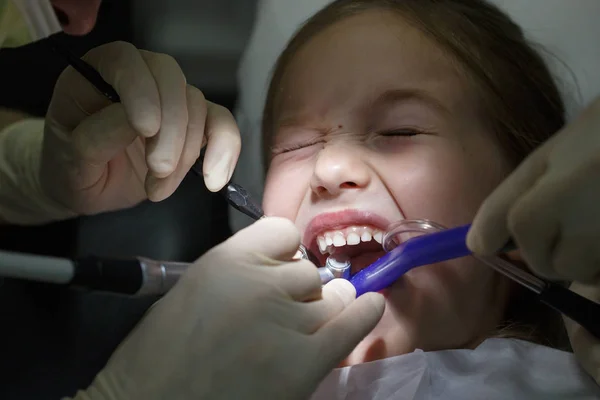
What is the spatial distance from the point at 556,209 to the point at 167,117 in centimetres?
68

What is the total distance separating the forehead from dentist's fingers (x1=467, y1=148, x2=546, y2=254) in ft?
1.43

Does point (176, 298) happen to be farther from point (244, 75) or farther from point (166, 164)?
point (244, 75)

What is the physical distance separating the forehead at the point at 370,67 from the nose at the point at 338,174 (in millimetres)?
143

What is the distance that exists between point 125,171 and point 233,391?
695 millimetres

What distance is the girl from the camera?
1.11 metres

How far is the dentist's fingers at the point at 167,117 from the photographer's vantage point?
109 centimetres

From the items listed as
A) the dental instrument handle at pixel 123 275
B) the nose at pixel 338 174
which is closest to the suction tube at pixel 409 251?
the nose at pixel 338 174

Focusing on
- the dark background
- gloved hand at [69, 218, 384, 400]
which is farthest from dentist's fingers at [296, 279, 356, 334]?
the dark background

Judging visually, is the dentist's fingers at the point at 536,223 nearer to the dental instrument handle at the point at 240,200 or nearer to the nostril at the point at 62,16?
the dental instrument handle at the point at 240,200

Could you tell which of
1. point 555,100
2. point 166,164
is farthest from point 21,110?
point 555,100

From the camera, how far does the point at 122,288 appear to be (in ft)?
2.75

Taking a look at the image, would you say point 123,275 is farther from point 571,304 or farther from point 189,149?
point 571,304

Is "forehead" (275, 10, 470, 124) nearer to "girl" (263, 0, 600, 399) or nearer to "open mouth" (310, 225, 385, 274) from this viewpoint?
"girl" (263, 0, 600, 399)

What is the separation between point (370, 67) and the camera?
1.24 meters
